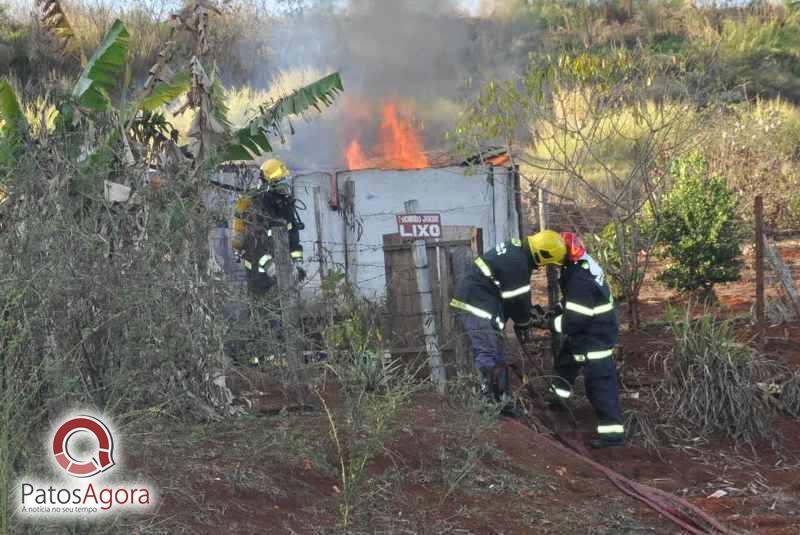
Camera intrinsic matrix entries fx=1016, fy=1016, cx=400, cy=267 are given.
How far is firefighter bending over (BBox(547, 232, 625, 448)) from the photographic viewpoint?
7906 millimetres

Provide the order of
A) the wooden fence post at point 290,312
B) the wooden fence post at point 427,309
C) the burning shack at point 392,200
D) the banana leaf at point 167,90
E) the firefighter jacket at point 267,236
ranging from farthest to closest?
the burning shack at point 392,200
the firefighter jacket at point 267,236
the wooden fence post at point 427,309
the banana leaf at point 167,90
the wooden fence post at point 290,312

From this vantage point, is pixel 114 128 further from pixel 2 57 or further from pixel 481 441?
pixel 2 57

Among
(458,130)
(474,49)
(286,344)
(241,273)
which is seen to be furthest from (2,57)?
(286,344)

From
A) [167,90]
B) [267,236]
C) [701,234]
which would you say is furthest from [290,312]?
[701,234]

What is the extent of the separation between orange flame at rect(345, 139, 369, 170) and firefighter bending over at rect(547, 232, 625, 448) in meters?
8.31

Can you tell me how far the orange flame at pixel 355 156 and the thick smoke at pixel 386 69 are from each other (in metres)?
0.16

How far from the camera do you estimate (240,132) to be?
8516 mm

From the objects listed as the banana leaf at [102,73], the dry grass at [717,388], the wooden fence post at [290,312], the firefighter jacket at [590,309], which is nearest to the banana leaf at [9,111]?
the banana leaf at [102,73]

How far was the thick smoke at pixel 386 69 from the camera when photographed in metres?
18.8

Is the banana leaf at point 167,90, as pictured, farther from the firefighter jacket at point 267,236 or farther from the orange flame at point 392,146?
the orange flame at point 392,146

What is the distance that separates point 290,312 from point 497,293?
5.81 feet

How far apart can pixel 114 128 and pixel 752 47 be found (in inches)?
1080

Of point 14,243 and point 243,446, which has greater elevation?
point 14,243

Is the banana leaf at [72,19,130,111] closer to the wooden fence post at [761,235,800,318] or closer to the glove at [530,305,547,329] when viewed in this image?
A: the glove at [530,305,547,329]
